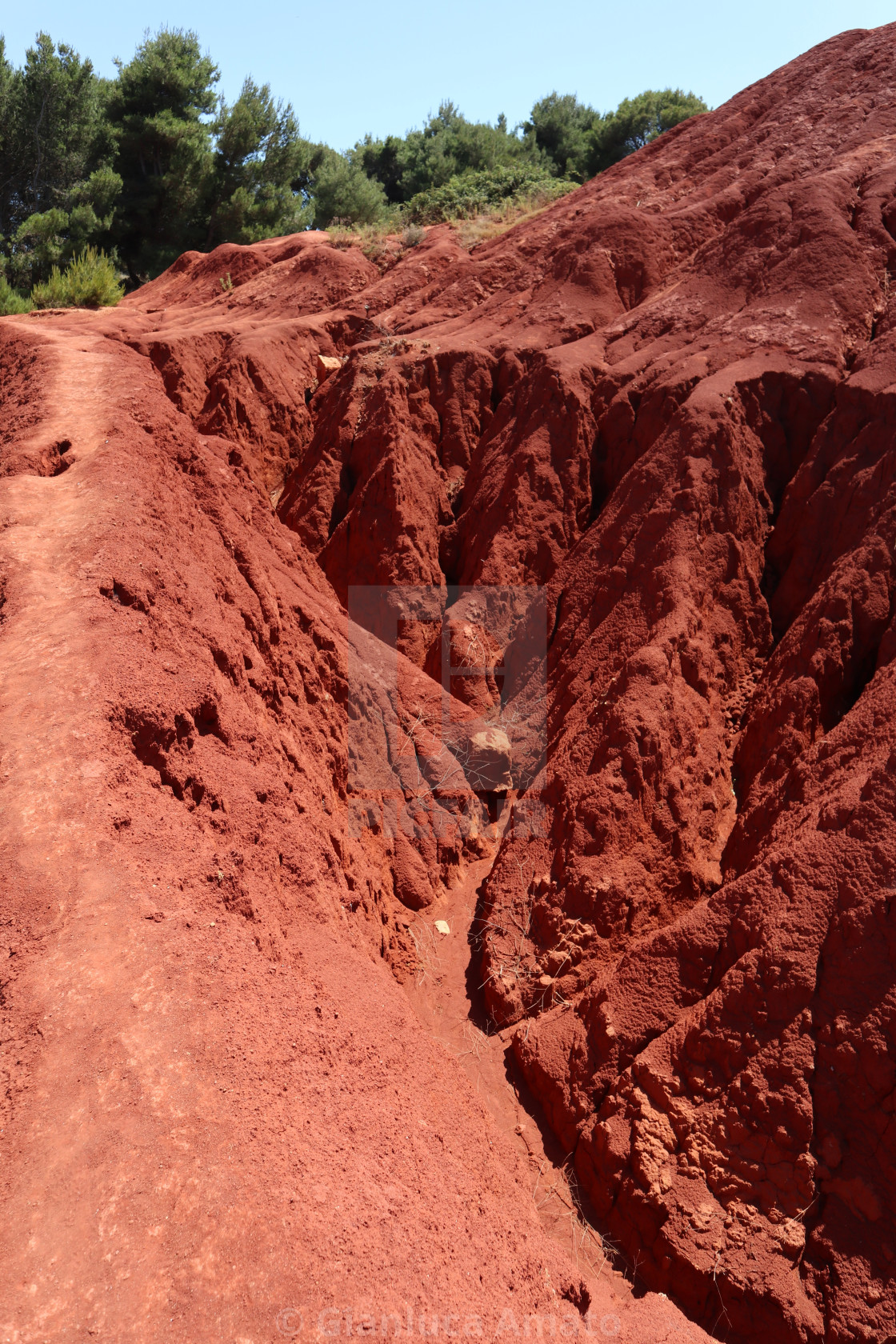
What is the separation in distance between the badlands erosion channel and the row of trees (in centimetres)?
1241

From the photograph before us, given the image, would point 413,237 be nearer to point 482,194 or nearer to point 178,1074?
point 482,194

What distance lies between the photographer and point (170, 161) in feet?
73.7

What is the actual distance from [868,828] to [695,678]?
2.13 meters

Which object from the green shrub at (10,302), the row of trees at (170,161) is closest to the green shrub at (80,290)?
the green shrub at (10,302)

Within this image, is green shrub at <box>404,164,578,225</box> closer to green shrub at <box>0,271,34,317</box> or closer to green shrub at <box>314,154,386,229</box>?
green shrub at <box>314,154,386,229</box>

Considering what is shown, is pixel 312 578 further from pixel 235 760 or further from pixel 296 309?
pixel 296 309

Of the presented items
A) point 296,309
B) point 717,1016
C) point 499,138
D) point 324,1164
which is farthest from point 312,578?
point 499,138

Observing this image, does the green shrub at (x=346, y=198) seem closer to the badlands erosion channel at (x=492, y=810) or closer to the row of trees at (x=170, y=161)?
the row of trees at (x=170, y=161)

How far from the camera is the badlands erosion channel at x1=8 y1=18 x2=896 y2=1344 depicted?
8.20 feet

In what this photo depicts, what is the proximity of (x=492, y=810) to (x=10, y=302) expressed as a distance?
16301 millimetres

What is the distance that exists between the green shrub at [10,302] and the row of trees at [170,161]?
1948mm

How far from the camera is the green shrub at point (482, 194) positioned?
52.9 feet

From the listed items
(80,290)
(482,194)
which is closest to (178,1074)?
(482,194)

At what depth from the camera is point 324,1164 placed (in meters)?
2.59
